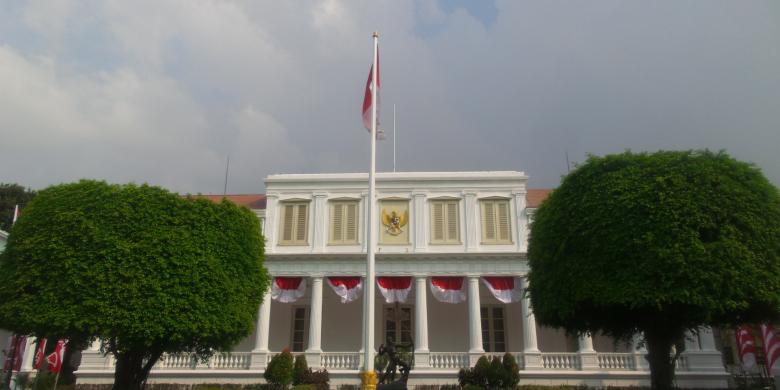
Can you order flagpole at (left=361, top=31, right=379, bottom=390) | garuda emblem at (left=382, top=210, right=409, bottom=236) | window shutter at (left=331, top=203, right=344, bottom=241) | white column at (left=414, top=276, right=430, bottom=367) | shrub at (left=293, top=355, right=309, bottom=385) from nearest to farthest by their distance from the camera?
flagpole at (left=361, top=31, right=379, bottom=390) → shrub at (left=293, top=355, right=309, bottom=385) → white column at (left=414, top=276, right=430, bottom=367) → garuda emblem at (left=382, top=210, right=409, bottom=236) → window shutter at (left=331, top=203, right=344, bottom=241)

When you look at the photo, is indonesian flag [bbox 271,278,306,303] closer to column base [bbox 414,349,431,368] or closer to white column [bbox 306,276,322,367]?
white column [bbox 306,276,322,367]

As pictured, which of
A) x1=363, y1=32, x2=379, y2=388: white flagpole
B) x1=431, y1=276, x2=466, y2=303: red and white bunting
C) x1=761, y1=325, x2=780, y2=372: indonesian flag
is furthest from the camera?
x1=431, y1=276, x2=466, y2=303: red and white bunting

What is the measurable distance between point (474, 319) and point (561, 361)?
457 cm

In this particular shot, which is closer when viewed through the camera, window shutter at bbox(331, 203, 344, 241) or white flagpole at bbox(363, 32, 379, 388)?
white flagpole at bbox(363, 32, 379, 388)

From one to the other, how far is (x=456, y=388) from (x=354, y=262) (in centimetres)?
819

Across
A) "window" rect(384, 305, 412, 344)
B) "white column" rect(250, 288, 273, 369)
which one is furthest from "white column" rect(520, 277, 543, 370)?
"white column" rect(250, 288, 273, 369)

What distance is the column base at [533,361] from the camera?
26.8 meters

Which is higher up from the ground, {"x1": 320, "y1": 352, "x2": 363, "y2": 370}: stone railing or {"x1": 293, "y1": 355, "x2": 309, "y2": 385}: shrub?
{"x1": 320, "y1": 352, "x2": 363, "y2": 370}: stone railing

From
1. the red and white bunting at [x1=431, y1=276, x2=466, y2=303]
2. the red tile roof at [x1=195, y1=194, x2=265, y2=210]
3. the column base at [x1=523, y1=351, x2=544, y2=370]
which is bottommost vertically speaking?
the column base at [x1=523, y1=351, x2=544, y2=370]

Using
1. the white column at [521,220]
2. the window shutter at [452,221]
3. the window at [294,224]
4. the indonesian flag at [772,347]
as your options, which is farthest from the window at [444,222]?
the indonesian flag at [772,347]

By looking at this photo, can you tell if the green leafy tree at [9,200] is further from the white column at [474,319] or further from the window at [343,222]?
the white column at [474,319]

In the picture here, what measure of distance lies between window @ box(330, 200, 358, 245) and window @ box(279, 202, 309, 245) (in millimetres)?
1460

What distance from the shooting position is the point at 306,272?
29.5 m

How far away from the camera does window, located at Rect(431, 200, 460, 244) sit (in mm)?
30078
